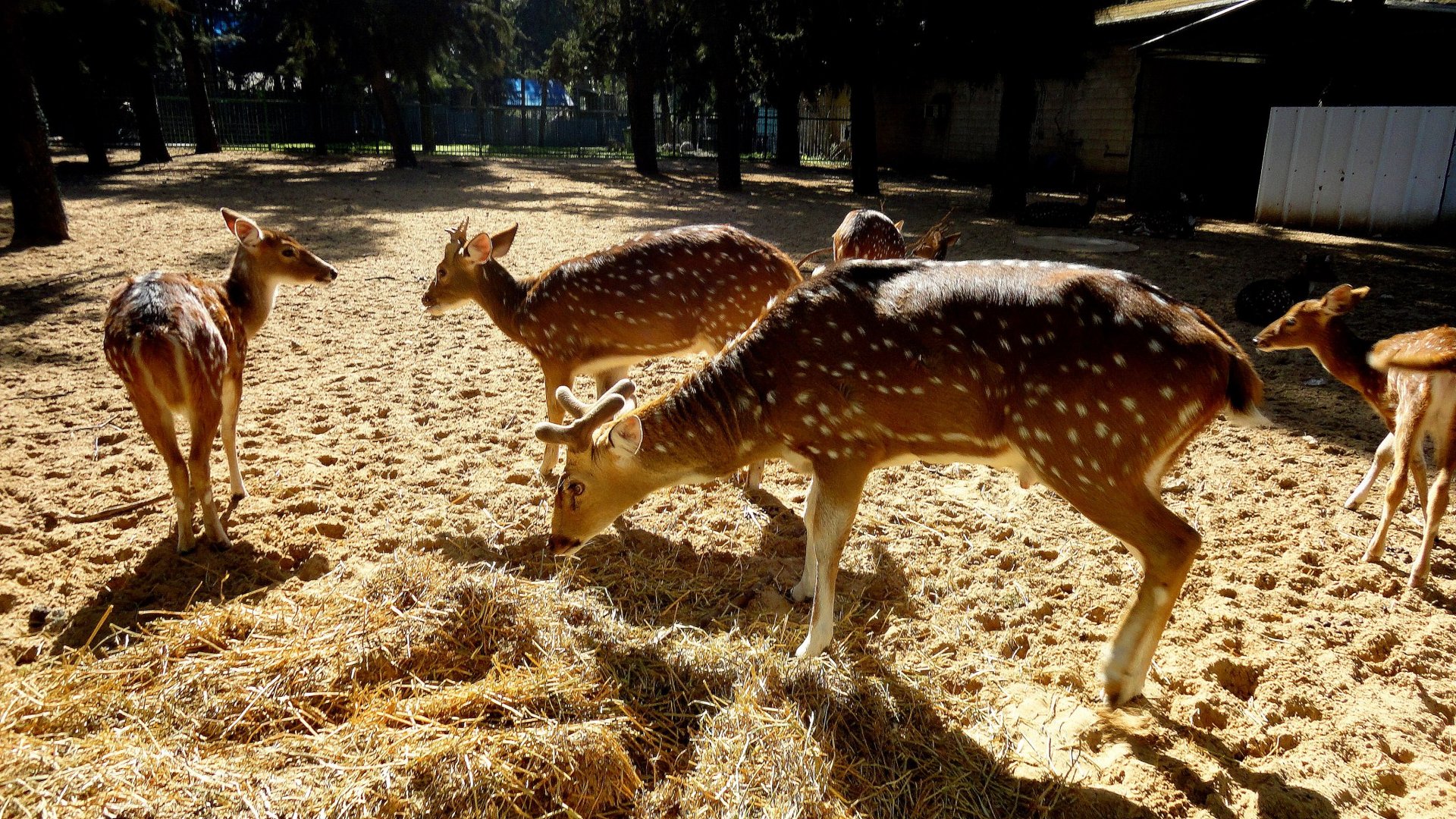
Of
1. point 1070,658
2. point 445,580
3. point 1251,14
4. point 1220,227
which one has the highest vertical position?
point 1251,14

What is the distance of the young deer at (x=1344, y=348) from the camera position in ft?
15.0

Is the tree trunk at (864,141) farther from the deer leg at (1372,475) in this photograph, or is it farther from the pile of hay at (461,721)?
the pile of hay at (461,721)

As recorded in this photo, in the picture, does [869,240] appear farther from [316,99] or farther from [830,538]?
[316,99]

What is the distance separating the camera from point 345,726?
2.87m

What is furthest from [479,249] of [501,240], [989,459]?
[989,459]

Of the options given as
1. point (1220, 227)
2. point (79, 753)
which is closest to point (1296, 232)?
point (1220, 227)

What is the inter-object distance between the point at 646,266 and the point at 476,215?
11.9 meters

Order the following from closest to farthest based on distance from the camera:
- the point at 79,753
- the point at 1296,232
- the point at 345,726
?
the point at 79,753 → the point at 345,726 → the point at 1296,232

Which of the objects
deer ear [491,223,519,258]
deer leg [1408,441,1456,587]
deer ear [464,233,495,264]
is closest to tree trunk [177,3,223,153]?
deer ear [491,223,519,258]

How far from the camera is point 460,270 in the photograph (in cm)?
578

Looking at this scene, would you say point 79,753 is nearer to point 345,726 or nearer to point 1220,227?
point 345,726

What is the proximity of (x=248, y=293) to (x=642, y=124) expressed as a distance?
2122 centimetres

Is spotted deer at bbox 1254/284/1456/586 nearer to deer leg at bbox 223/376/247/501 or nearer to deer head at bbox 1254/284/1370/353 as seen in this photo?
deer head at bbox 1254/284/1370/353

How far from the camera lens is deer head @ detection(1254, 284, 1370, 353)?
5.04m
